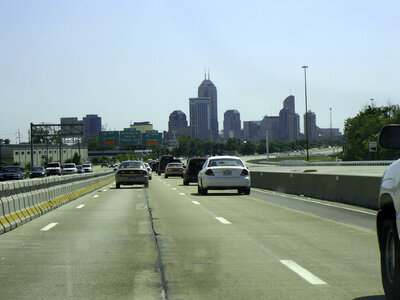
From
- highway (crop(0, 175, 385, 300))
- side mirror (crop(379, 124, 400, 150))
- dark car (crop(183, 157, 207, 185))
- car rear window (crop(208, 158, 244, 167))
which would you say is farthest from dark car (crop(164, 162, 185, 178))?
side mirror (crop(379, 124, 400, 150))

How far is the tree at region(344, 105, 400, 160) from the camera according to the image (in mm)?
86625

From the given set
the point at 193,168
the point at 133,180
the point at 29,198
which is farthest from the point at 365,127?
the point at 29,198

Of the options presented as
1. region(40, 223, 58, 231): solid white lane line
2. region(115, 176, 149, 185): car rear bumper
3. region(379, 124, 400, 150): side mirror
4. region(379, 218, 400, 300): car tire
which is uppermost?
region(379, 124, 400, 150): side mirror

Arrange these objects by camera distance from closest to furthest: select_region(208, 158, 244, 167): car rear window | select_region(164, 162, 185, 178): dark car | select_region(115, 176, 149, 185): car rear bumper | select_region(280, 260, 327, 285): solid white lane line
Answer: select_region(280, 260, 327, 285): solid white lane line < select_region(208, 158, 244, 167): car rear window < select_region(115, 176, 149, 185): car rear bumper < select_region(164, 162, 185, 178): dark car

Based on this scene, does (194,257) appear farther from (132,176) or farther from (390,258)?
(132,176)

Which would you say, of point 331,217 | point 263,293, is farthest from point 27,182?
point 263,293

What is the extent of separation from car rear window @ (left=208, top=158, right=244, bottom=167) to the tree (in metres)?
58.3

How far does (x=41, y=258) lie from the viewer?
9156 mm

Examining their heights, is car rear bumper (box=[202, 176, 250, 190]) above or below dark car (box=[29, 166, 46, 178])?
above

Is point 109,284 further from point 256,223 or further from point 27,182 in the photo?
point 27,182

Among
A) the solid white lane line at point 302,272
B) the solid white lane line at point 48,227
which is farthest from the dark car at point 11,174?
the solid white lane line at point 302,272

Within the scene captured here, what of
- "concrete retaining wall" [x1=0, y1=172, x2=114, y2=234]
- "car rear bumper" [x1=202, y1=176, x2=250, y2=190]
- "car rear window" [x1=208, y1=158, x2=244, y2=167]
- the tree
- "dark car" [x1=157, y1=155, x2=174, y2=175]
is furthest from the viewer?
the tree

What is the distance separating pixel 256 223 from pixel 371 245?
4.00 m

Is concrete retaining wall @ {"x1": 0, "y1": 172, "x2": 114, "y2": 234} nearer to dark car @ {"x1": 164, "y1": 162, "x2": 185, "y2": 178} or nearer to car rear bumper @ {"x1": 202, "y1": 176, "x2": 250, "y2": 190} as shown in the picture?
car rear bumper @ {"x1": 202, "y1": 176, "x2": 250, "y2": 190}
